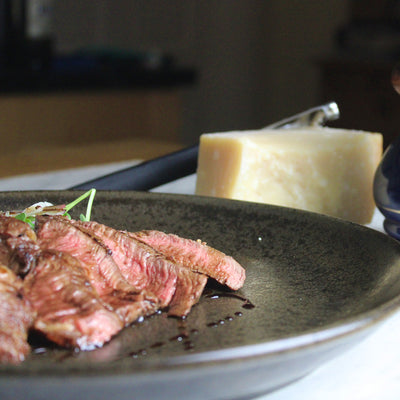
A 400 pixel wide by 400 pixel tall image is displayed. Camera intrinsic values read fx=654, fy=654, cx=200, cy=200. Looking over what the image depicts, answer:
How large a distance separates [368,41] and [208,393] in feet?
17.8

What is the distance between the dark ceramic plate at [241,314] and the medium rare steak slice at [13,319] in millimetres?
34

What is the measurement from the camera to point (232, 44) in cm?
729

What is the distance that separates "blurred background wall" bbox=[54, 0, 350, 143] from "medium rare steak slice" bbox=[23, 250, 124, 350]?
237 inches

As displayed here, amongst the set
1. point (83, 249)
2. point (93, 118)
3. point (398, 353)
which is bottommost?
point (93, 118)

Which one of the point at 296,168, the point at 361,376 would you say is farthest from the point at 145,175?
the point at 361,376

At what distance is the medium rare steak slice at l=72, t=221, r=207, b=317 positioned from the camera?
42.4 inches

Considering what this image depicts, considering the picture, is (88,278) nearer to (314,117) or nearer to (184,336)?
(184,336)

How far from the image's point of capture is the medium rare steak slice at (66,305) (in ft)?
2.85

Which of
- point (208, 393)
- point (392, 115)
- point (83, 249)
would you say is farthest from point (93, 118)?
point (208, 393)

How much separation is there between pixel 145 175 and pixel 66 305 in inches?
31.8

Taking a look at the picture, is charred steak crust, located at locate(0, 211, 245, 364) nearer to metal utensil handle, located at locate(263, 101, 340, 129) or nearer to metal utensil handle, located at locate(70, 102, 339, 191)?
metal utensil handle, located at locate(70, 102, 339, 191)

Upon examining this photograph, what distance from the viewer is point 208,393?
0.71m

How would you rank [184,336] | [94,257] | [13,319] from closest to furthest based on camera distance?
[13,319] < [184,336] < [94,257]

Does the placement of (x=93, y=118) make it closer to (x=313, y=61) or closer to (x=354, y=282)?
(x=313, y=61)
